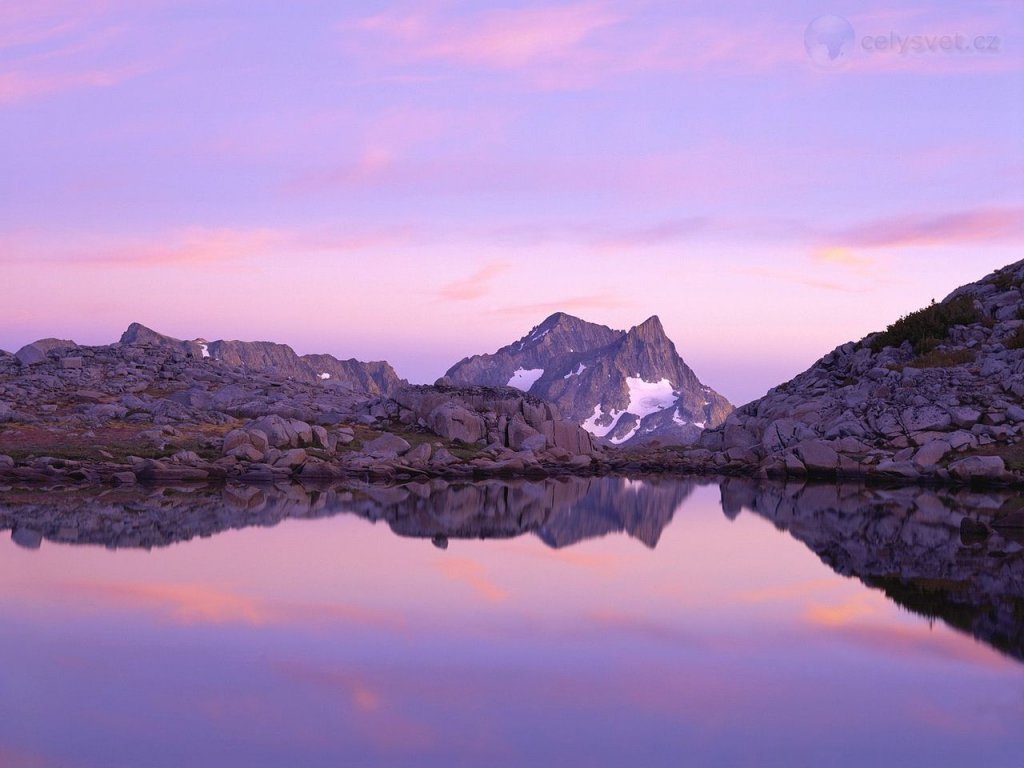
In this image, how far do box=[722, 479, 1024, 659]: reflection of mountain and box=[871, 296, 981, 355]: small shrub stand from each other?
1755 centimetres

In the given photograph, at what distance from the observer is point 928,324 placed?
201 feet

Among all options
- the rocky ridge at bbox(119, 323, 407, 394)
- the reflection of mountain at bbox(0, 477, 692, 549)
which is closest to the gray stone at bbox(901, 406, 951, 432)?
the reflection of mountain at bbox(0, 477, 692, 549)

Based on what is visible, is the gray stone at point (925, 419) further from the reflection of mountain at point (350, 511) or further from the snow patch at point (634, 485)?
the reflection of mountain at point (350, 511)

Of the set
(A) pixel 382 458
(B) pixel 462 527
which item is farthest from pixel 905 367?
(B) pixel 462 527

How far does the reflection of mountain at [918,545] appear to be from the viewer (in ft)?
66.4

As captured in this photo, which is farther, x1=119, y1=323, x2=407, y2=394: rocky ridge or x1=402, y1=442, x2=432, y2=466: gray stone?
x1=119, y1=323, x2=407, y2=394: rocky ridge

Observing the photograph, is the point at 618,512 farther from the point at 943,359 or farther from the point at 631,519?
the point at 943,359

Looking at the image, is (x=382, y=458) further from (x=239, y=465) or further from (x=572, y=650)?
(x=572, y=650)

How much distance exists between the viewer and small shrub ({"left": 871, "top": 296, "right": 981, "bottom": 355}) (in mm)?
60094

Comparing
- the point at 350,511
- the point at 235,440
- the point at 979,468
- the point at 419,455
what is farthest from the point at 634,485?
the point at 235,440

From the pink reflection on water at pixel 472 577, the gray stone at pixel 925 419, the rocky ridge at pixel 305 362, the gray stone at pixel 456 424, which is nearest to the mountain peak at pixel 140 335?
the rocky ridge at pixel 305 362

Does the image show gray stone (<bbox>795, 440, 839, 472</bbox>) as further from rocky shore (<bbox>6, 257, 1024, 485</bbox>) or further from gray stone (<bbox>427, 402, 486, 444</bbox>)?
gray stone (<bbox>427, 402, 486, 444</bbox>)

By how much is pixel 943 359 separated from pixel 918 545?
30043mm

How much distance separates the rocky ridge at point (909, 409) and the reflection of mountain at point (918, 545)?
3083 millimetres
